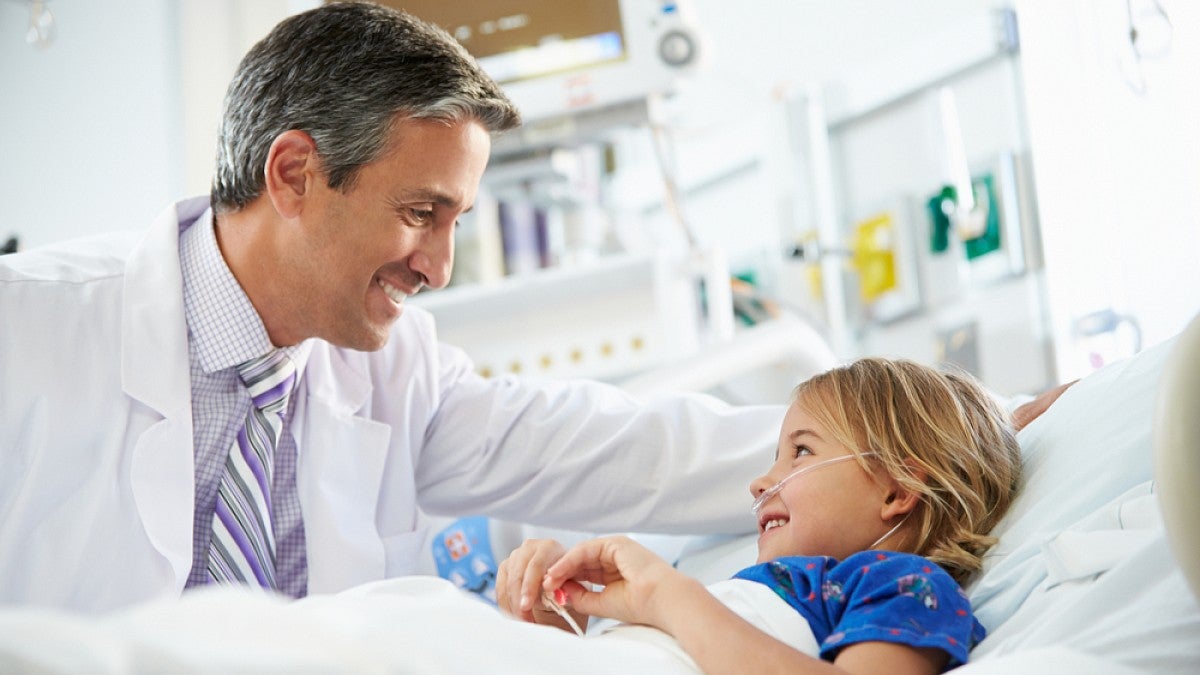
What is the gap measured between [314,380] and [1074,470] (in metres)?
1.08

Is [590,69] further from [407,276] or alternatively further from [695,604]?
[695,604]

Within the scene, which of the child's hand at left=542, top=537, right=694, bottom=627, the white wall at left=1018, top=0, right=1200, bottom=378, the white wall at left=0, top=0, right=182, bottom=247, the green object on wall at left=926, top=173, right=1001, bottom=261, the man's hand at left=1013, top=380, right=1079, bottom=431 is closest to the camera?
the child's hand at left=542, top=537, right=694, bottom=627

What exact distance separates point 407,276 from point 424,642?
1.10 metres

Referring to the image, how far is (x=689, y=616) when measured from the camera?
1070 mm

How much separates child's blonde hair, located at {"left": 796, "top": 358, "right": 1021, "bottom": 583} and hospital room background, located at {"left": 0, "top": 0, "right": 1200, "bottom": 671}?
6 cm

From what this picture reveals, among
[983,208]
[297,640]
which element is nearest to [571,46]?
[983,208]

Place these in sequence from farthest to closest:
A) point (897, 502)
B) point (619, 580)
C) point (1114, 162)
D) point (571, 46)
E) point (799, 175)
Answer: point (799, 175), point (571, 46), point (1114, 162), point (897, 502), point (619, 580)

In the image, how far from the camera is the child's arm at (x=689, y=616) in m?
1.01

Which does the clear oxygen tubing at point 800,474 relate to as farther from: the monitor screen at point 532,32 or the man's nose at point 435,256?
the monitor screen at point 532,32

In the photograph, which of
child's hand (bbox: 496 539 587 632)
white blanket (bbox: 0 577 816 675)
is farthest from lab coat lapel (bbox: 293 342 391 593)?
white blanket (bbox: 0 577 816 675)

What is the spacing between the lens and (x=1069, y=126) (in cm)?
244

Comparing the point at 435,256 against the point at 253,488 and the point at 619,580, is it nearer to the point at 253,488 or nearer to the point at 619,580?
the point at 253,488

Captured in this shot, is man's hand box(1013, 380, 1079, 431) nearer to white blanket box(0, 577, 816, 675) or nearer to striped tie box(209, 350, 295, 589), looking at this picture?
white blanket box(0, 577, 816, 675)

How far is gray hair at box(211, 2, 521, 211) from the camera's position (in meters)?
1.73
